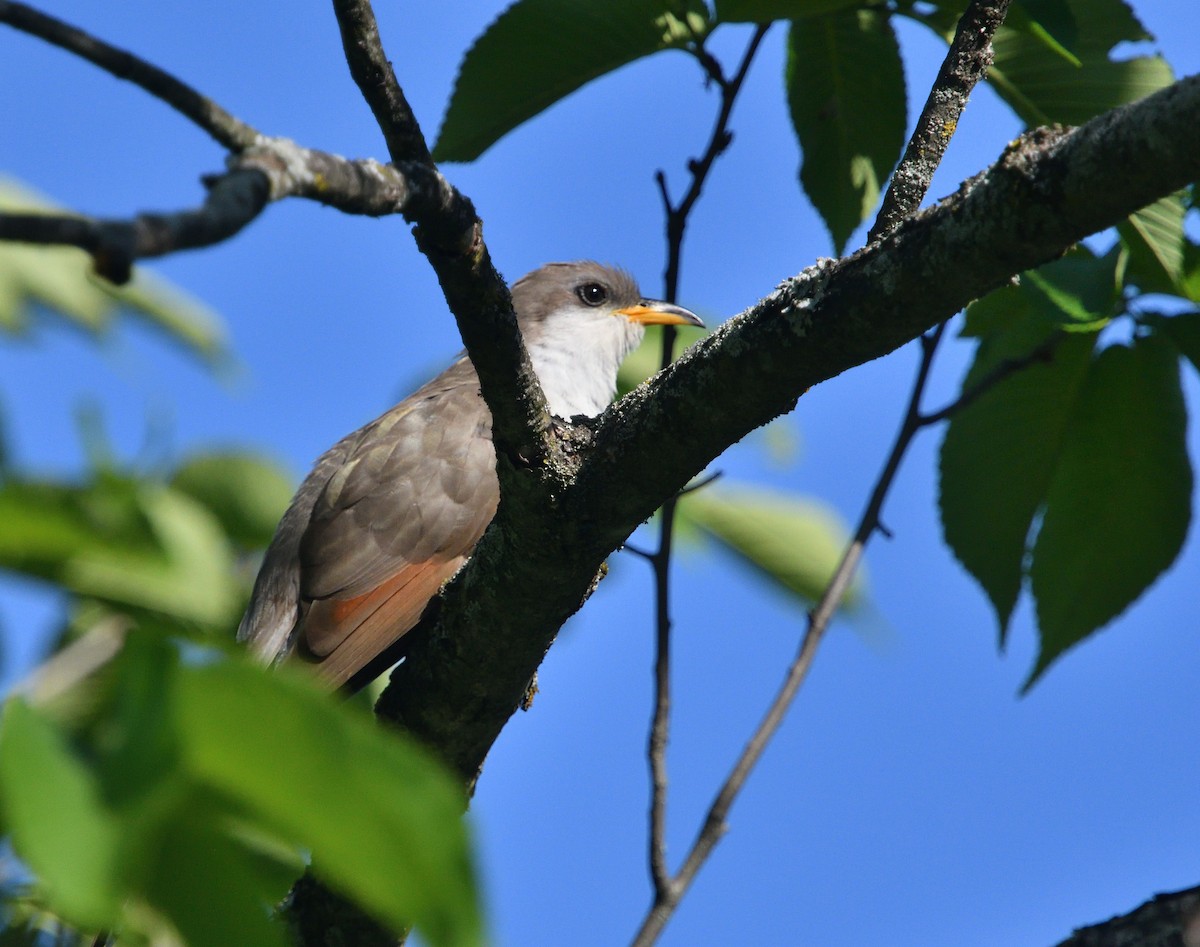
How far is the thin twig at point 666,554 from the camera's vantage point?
11.4 ft

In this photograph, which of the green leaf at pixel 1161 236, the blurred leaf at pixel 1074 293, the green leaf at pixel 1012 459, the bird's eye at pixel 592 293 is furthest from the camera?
the bird's eye at pixel 592 293

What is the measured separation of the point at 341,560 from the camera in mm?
4926

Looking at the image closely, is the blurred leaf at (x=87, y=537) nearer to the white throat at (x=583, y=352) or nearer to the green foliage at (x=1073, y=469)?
the green foliage at (x=1073, y=469)

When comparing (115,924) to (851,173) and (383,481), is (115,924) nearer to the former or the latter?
(851,173)

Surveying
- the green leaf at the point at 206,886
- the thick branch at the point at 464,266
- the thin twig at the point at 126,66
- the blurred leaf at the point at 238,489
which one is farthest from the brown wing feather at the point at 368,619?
the green leaf at the point at 206,886

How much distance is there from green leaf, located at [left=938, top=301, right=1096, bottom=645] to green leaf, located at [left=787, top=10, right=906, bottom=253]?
1.80ft

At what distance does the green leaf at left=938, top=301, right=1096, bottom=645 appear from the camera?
371 centimetres

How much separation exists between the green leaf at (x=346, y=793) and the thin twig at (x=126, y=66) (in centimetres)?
85

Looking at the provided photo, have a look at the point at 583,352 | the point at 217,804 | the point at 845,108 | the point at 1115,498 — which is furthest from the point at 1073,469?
the point at 217,804

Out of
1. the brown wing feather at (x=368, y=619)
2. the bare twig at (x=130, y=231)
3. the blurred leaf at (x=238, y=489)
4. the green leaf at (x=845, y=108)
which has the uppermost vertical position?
the green leaf at (x=845, y=108)

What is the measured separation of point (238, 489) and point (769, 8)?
2728 mm

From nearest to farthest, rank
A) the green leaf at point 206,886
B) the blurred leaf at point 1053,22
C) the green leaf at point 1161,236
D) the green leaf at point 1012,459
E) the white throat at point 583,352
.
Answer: the green leaf at point 206,886
the blurred leaf at point 1053,22
the green leaf at point 1161,236
the green leaf at point 1012,459
the white throat at point 583,352

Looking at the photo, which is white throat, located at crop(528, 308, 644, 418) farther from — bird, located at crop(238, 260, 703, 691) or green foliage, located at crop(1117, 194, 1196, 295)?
green foliage, located at crop(1117, 194, 1196, 295)

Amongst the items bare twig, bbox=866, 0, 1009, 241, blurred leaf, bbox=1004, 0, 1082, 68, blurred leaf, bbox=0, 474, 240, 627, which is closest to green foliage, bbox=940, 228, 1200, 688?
blurred leaf, bbox=1004, 0, 1082, 68
